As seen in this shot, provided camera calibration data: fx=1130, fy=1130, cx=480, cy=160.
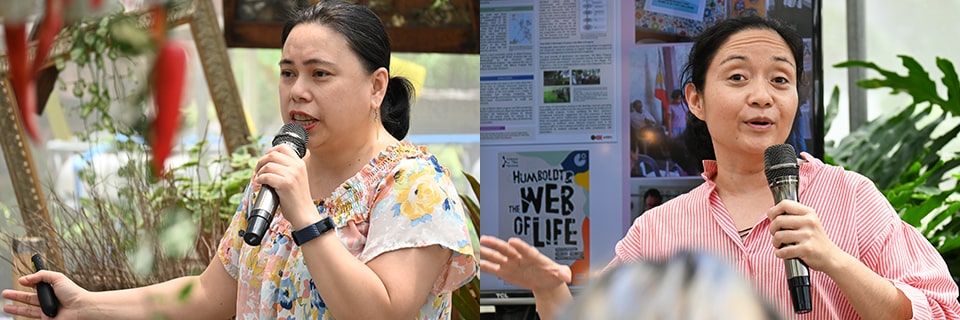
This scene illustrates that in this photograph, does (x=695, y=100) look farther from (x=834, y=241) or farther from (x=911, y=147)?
(x=911, y=147)

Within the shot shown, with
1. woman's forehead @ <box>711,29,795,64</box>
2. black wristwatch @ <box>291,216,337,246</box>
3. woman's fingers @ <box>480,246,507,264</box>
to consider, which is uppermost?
woman's forehead @ <box>711,29,795,64</box>

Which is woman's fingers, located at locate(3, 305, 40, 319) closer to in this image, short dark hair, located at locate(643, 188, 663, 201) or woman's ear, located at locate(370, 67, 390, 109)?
woman's ear, located at locate(370, 67, 390, 109)

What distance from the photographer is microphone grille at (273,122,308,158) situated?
6.30ft

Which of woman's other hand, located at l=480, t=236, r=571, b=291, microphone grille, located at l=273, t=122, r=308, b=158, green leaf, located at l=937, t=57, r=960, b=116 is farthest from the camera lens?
green leaf, located at l=937, t=57, r=960, b=116

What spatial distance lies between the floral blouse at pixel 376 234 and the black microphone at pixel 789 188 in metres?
0.54

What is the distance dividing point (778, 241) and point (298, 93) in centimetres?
87

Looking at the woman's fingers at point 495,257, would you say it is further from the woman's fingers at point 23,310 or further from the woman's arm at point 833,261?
the woman's fingers at point 23,310

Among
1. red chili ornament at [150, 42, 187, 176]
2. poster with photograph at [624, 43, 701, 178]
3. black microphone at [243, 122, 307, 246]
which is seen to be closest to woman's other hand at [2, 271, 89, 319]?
black microphone at [243, 122, 307, 246]

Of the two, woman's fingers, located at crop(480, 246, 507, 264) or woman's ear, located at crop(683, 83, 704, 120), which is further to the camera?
woman's ear, located at crop(683, 83, 704, 120)

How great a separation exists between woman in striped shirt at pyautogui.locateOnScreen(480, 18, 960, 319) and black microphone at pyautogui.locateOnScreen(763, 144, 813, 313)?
0.9 inches

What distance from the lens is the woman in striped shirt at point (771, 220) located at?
5.63 ft

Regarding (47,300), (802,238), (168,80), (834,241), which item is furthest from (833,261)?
(168,80)

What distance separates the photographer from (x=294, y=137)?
1.94 meters

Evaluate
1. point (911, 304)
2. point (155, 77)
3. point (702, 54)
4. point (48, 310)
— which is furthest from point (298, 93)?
point (155, 77)
